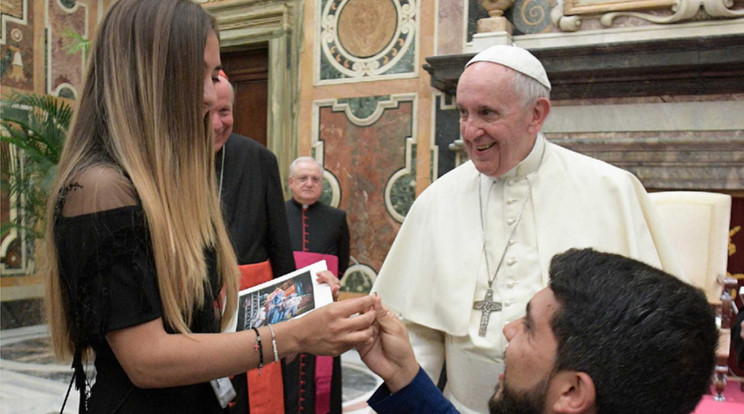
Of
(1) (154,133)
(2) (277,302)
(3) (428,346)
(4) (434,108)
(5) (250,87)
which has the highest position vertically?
(5) (250,87)

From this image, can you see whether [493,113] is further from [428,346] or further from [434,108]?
[434,108]

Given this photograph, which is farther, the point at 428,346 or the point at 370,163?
the point at 370,163

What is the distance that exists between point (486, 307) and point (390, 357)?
0.50 meters

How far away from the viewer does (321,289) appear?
5.45 feet

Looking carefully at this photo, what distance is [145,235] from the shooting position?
4.01 feet

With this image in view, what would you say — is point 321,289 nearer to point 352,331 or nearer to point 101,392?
point 352,331

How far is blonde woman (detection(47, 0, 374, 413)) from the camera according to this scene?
3.93 feet

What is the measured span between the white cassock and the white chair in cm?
89

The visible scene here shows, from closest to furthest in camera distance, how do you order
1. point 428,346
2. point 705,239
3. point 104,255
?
point 104,255 < point 428,346 < point 705,239

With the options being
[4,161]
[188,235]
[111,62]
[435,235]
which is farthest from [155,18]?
[4,161]

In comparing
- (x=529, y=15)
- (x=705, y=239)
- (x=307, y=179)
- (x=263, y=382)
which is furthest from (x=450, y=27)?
(x=263, y=382)

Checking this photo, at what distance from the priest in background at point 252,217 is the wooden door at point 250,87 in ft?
14.5

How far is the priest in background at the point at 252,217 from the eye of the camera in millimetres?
2252

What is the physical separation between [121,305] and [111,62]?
18.3 inches
